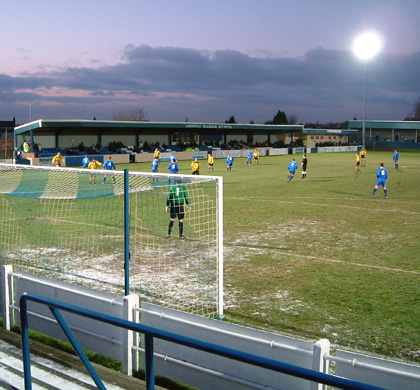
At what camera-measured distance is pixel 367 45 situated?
53312mm

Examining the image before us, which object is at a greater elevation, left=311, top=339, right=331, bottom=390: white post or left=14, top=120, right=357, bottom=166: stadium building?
left=14, top=120, right=357, bottom=166: stadium building

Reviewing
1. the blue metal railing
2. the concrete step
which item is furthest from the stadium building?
the blue metal railing

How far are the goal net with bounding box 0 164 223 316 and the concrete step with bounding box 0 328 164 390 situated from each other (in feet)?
5.83

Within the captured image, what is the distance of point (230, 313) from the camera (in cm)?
854

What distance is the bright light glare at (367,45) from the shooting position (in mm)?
53156

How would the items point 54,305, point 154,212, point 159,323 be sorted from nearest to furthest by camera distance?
1. point 54,305
2. point 159,323
3. point 154,212

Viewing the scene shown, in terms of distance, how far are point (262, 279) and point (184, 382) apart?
16.2 feet

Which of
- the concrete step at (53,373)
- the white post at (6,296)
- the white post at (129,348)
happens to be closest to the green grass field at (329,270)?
the white post at (129,348)

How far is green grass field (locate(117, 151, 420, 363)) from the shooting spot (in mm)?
7914

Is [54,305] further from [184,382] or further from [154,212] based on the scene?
[154,212]

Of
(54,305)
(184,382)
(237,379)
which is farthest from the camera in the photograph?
(184,382)

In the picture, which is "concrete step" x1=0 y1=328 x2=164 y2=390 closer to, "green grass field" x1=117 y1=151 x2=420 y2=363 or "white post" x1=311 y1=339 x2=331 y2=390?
"white post" x1=311 y1=339 x2=331 y2=390

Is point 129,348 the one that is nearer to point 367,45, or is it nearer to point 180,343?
point 180,343

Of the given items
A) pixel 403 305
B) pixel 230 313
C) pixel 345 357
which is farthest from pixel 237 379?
pixel 403 305
